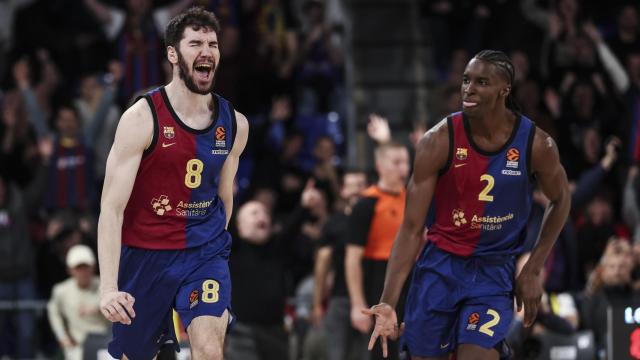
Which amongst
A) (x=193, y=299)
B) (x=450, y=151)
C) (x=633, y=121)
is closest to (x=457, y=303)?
(x=450, y=151)

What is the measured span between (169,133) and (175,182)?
0.28 metres

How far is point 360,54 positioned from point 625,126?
10.2ft

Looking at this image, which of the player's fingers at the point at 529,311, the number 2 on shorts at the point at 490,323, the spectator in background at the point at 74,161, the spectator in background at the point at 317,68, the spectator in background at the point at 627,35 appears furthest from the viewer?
the spectator in background at the point at 317,68

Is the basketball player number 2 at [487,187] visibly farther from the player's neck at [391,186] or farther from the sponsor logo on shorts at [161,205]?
the player's neck at [391,186]

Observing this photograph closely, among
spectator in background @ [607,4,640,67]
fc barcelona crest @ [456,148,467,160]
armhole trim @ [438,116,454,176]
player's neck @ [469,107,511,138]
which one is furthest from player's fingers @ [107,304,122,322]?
spectator in background @ [607,4,640,67]

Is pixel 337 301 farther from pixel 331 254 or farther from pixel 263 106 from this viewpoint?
pixel 263 106

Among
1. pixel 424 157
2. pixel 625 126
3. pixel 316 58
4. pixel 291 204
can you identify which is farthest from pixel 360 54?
pixel 424 157

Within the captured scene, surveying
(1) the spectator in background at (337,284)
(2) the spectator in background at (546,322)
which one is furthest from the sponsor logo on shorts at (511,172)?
(1) the spectator in background at (337,284)

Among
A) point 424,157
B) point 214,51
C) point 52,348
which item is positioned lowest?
point 52,348

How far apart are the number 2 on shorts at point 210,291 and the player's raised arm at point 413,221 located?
0.85 meters

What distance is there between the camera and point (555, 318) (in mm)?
10703

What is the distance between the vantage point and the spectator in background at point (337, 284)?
36.5 ft

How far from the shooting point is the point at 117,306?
6914mm

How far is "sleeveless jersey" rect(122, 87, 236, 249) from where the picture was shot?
725cm
